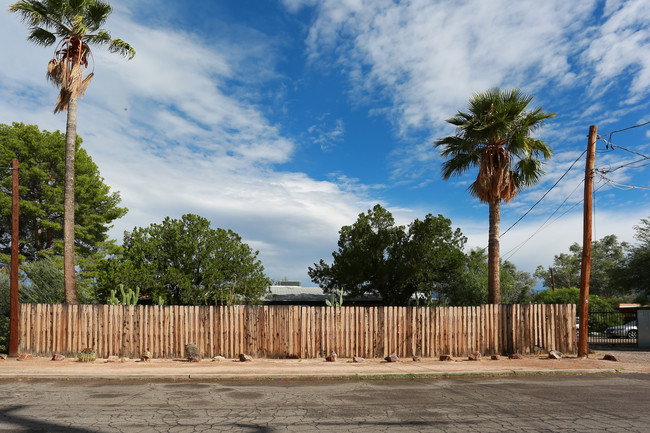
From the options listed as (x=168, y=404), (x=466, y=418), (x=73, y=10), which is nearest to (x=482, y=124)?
(x=466, y=418)

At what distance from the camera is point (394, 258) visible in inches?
1141

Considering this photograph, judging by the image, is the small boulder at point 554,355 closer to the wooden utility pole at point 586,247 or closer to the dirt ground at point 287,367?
the dirt ground at point 287,367

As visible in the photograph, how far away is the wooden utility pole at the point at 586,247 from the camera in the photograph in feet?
53.6

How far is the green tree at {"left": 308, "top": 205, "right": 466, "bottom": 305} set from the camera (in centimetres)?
2778

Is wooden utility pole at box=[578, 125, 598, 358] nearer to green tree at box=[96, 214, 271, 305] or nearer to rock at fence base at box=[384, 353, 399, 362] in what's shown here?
rock at fence base at box=[384, 353, 399, 362]

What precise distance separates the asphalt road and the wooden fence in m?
4.42

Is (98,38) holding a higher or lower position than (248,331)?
higher

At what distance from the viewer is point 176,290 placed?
2378 cm

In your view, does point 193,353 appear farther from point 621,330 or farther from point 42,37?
point 621,330

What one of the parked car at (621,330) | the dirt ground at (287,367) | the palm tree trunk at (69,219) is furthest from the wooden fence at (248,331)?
the parked car at (621,330)

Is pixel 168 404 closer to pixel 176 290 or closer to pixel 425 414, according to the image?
pixel 425 414

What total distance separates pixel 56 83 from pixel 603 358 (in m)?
22.9

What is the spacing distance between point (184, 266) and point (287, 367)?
12264mm

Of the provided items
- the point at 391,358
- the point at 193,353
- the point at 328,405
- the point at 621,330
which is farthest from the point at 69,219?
the point at 621,330
